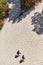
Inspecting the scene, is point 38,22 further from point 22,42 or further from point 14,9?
point 14,9

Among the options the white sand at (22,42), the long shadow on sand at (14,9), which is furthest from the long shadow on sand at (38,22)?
the long shadow on sand at (14,9)

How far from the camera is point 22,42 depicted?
31734 millimetres

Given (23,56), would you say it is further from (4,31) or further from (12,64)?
(4,31)

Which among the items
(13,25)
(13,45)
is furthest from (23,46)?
(13,25)

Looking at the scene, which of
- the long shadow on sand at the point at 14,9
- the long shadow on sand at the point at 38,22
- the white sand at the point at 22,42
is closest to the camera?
the white sand at the point at 22,42

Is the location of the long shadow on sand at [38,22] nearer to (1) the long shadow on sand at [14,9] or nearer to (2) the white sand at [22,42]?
(2) the white sand at [22,42]

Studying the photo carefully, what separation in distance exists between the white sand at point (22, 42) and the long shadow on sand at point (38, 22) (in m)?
0.45

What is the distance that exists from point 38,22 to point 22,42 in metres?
2.88

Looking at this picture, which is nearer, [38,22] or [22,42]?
[22,42]

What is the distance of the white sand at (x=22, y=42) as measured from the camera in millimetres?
30141

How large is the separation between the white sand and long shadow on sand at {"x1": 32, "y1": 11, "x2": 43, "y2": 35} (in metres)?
0.45

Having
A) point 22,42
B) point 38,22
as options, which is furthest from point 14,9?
point 22,42

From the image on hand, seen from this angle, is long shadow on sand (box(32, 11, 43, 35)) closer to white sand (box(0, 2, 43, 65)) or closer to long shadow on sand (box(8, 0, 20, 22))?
white sand (box(0, 2, 43, 65))

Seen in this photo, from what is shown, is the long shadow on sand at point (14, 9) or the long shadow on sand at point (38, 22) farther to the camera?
the long shadow on sand at point (14, 9)
